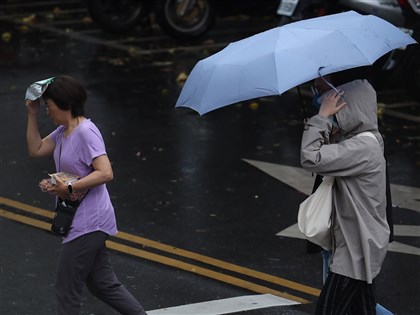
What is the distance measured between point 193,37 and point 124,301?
11.0 metres

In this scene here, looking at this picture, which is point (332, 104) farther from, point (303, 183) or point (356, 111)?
point (303, 183)

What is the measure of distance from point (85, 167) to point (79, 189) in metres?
0.15

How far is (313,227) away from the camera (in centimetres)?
540

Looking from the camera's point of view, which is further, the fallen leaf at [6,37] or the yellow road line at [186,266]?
the fallen leaf at [6,37]

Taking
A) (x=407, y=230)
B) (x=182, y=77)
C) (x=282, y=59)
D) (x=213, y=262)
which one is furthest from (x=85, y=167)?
(x=182, y=77)

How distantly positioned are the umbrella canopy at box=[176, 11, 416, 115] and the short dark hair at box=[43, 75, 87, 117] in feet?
2.04

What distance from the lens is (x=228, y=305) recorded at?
6.95 m

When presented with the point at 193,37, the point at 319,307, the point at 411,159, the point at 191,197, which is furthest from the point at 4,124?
the point at 319,307

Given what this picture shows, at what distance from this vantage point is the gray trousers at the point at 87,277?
580cm

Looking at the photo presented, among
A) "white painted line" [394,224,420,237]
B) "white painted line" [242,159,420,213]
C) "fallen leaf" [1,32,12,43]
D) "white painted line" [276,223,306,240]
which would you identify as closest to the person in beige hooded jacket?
"white painted line" [276,223,306,240]

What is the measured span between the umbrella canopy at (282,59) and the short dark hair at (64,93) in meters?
0.62

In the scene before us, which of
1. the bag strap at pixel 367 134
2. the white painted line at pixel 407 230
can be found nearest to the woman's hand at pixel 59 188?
the bag strap at pixel 367 134

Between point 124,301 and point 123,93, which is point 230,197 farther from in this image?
point 123,93

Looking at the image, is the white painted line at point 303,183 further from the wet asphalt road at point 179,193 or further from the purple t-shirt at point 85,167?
the purple t-shirt at point 85,167
